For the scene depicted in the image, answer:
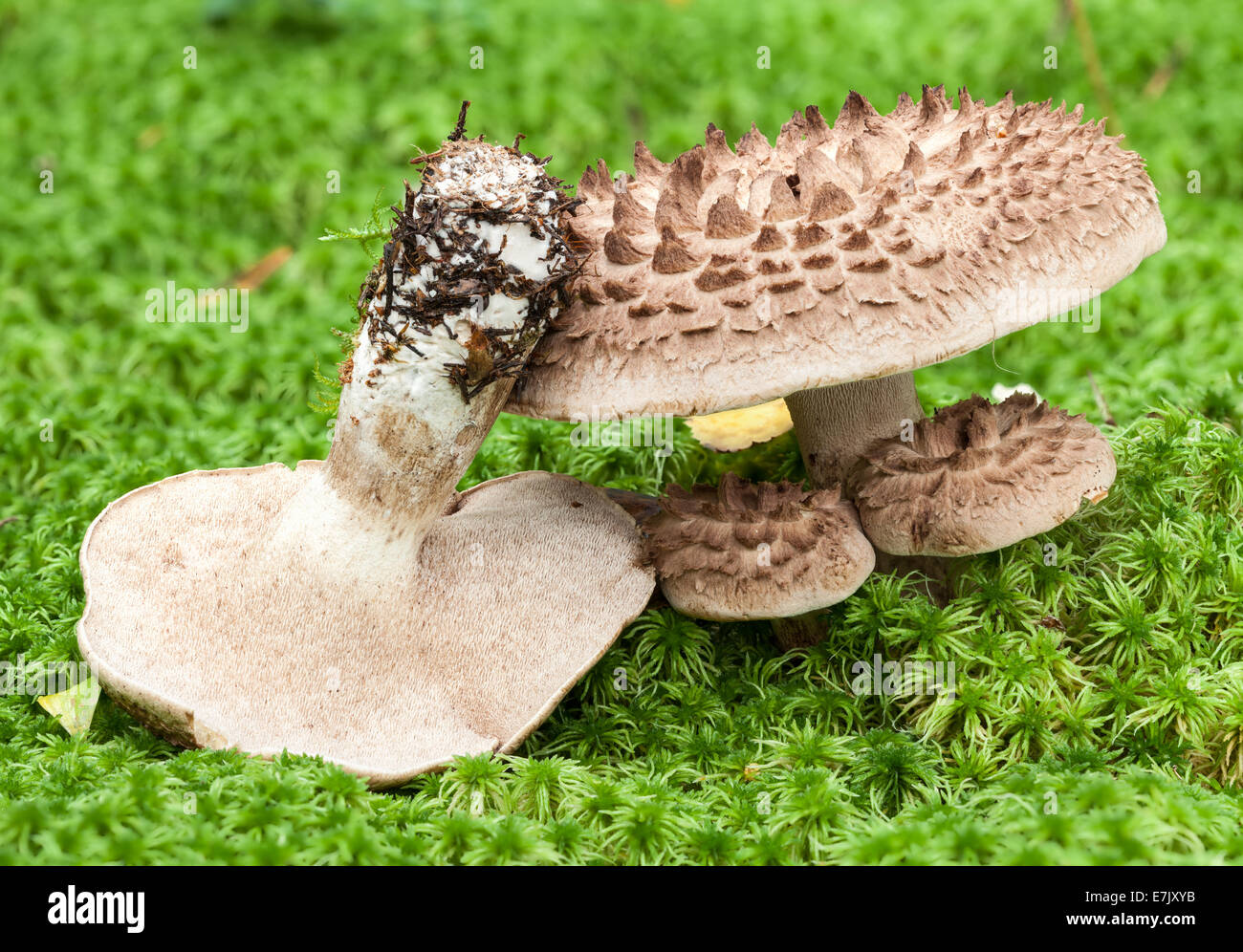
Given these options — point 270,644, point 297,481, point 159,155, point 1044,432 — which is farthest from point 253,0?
point 1044,432

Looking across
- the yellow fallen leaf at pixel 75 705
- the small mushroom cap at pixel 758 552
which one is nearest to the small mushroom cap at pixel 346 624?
the small mushroom cap at pixel 758 552

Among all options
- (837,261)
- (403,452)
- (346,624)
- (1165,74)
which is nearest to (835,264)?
(837,261)

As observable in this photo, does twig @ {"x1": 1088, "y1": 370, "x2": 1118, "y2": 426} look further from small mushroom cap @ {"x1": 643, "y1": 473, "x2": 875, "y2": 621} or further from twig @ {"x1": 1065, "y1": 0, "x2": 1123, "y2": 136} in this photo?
twig @ {"x1": 1065, "y1": 0, "x2": 1123, "y2": 136}

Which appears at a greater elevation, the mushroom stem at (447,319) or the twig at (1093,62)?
the twig at (1093,62)

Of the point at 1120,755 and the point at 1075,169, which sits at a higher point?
the point at 1075,169

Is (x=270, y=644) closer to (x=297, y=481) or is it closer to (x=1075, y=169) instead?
(x=297, y=481)

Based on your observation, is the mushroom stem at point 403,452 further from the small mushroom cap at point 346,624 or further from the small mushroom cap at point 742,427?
the small mushroom cap at point 742,427

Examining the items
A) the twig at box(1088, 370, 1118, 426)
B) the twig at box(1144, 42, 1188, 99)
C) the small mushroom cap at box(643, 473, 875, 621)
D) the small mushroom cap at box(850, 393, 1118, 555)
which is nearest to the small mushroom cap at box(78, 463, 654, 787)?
the small mushroom cap at box(643, 473, 875, 621)
